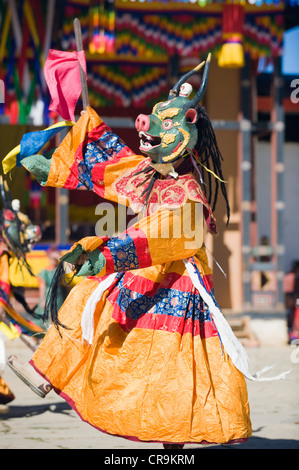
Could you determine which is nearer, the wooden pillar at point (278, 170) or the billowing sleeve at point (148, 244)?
the billowing sleeve at point (148, 244)

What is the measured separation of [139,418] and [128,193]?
1.16 meters

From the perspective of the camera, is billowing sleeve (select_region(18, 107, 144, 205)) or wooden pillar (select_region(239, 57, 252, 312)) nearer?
billowing sleeve (select_region(18, 107, 144, 205))

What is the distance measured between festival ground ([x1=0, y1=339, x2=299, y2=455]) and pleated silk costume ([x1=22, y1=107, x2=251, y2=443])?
109 centimetres

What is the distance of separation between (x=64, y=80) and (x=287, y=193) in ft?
32.0

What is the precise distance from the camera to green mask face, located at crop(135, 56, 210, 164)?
4254 millimetres

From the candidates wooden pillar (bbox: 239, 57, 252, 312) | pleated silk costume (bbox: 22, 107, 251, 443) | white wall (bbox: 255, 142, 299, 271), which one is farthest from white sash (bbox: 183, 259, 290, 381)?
white wall (bbox: 255, 142, 299, 271)

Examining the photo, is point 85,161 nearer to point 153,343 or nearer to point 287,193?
point 153,343

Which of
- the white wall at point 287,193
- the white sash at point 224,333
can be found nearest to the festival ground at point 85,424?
the white sash at point 224,333

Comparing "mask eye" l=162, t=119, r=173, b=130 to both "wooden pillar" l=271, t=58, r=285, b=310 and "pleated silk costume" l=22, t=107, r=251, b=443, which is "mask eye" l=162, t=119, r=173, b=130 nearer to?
"pleated silk costume" l=22, t=107, r=251, b=443

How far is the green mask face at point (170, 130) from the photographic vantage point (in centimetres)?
425

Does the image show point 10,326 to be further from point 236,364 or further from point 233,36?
point 233,36

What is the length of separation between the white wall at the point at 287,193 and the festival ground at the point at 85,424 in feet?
20.8

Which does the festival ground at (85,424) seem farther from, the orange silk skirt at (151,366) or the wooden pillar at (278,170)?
the wooden pillar at (278,170)
